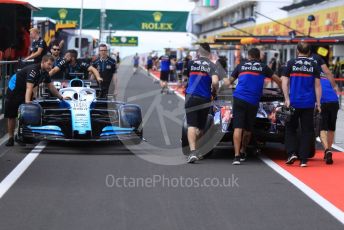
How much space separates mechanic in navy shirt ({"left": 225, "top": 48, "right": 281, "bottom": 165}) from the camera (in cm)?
966

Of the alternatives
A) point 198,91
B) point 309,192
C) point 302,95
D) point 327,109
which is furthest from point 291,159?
point 309,192

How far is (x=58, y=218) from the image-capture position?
20.5 feet

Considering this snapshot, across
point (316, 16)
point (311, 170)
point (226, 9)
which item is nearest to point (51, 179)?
point (311, 170)

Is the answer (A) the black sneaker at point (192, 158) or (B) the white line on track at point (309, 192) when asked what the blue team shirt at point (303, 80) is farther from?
(A) the black sneaker at point (192, 158)

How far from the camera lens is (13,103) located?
36.6 feet

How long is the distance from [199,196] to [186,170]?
172cm

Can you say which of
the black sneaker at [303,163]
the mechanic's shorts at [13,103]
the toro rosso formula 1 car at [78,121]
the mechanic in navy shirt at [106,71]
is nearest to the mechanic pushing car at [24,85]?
the mechanic's shorts at [13,103]

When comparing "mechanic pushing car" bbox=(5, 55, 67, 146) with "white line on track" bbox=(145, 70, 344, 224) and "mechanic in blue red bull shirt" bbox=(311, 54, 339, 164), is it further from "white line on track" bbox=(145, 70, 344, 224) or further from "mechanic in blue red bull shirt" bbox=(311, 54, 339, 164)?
"mechanic in blue red bull shirt" bbox=(311, 54, 339, 164)

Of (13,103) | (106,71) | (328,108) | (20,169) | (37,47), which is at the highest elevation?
(37,47)

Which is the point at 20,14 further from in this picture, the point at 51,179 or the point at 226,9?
the point at 226,9

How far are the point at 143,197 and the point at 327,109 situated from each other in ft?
13.1

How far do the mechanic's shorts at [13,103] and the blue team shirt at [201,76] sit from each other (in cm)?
303

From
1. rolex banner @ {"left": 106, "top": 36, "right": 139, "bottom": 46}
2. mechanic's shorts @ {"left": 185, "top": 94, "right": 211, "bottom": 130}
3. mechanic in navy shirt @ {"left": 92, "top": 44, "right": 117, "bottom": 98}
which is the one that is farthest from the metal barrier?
rolex banner @ {"left": 106, "top": 36, "right": 139, "bottom": 46}

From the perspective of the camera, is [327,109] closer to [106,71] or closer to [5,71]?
[106,71]
